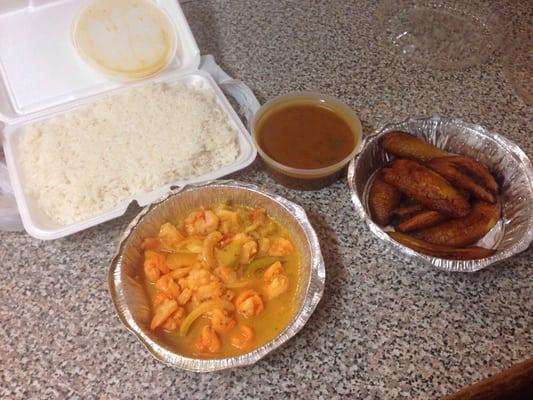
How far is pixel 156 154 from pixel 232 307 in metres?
0.37

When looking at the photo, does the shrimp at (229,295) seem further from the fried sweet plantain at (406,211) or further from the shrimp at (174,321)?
the fried sweet plantain at (406,211)

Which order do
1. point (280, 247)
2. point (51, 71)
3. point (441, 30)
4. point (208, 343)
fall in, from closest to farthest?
point (208, 343) < point (280, 247) < point (51, 71) < point (441, 30)

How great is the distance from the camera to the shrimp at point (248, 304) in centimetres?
85

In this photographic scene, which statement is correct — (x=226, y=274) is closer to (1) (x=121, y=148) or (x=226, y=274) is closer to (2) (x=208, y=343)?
(2) (x=208, y=343)

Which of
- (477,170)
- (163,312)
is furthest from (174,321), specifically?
(477,170)

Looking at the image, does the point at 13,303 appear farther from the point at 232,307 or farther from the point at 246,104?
the point at 246,104

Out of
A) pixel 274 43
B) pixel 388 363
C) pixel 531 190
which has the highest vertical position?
pixel 274 43

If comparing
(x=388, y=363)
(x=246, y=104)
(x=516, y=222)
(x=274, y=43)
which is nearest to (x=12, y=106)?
(x=246, y=104)

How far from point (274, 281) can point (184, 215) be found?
224mm

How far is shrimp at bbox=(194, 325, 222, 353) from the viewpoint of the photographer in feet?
2.70

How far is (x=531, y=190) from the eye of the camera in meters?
0.99

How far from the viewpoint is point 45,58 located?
120cm

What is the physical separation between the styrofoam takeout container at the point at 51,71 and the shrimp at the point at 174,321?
13.8 inches

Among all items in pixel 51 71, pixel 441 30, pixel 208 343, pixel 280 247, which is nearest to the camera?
pixel 208 343
